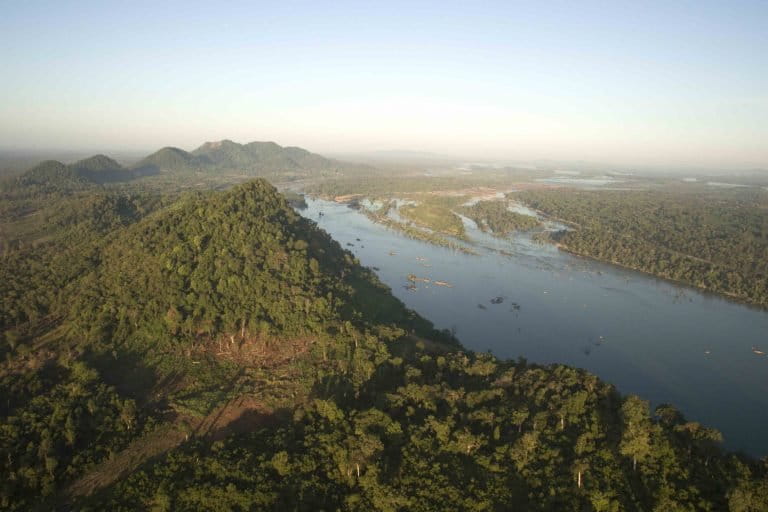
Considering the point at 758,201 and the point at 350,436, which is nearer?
the point at 350,436

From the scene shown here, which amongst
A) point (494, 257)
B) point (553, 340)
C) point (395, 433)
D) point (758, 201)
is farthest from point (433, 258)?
point (758, 201)

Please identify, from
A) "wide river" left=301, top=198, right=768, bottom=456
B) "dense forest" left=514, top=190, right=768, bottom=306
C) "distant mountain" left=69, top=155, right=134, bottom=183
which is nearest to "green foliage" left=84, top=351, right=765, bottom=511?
"wide river" left=301, top=198, right=768, bottom=456

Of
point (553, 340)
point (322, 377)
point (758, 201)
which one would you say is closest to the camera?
point (322, 377)

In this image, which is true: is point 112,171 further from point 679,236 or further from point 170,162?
point 679,236

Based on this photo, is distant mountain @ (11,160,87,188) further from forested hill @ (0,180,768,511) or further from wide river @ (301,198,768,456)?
wide river @ (301,198,768,456)

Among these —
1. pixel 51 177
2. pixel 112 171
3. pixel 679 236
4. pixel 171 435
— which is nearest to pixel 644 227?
pixel 679 236

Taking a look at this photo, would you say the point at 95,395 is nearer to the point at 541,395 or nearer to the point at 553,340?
the point at 541,395
